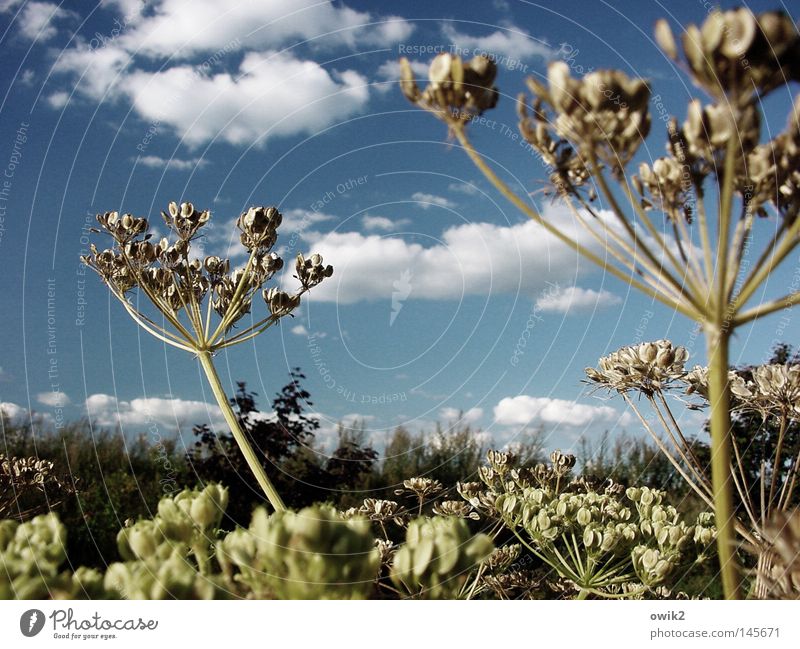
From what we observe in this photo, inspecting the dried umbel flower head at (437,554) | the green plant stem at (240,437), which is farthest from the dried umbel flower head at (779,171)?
the green plant stem at (240,437)

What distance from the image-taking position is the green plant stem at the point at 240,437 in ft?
4.89

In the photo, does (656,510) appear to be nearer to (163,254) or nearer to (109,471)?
(163,254)

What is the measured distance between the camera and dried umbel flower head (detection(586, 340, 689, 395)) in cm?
127

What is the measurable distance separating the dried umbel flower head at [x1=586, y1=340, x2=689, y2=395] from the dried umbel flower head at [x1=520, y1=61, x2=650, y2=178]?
19.2 inches

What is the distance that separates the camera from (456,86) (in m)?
0.91

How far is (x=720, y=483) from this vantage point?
3.00ft

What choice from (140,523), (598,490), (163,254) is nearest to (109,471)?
(163,254)

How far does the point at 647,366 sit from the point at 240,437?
1.01m

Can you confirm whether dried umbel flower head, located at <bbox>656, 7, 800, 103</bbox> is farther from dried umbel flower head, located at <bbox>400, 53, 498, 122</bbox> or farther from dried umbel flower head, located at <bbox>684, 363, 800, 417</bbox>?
dried umbel flower head, located at <bbox>684, 363, 800, 417</bbox>

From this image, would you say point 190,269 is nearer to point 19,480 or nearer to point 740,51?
point 19,480

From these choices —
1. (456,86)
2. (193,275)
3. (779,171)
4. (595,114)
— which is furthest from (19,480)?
(779,171)
